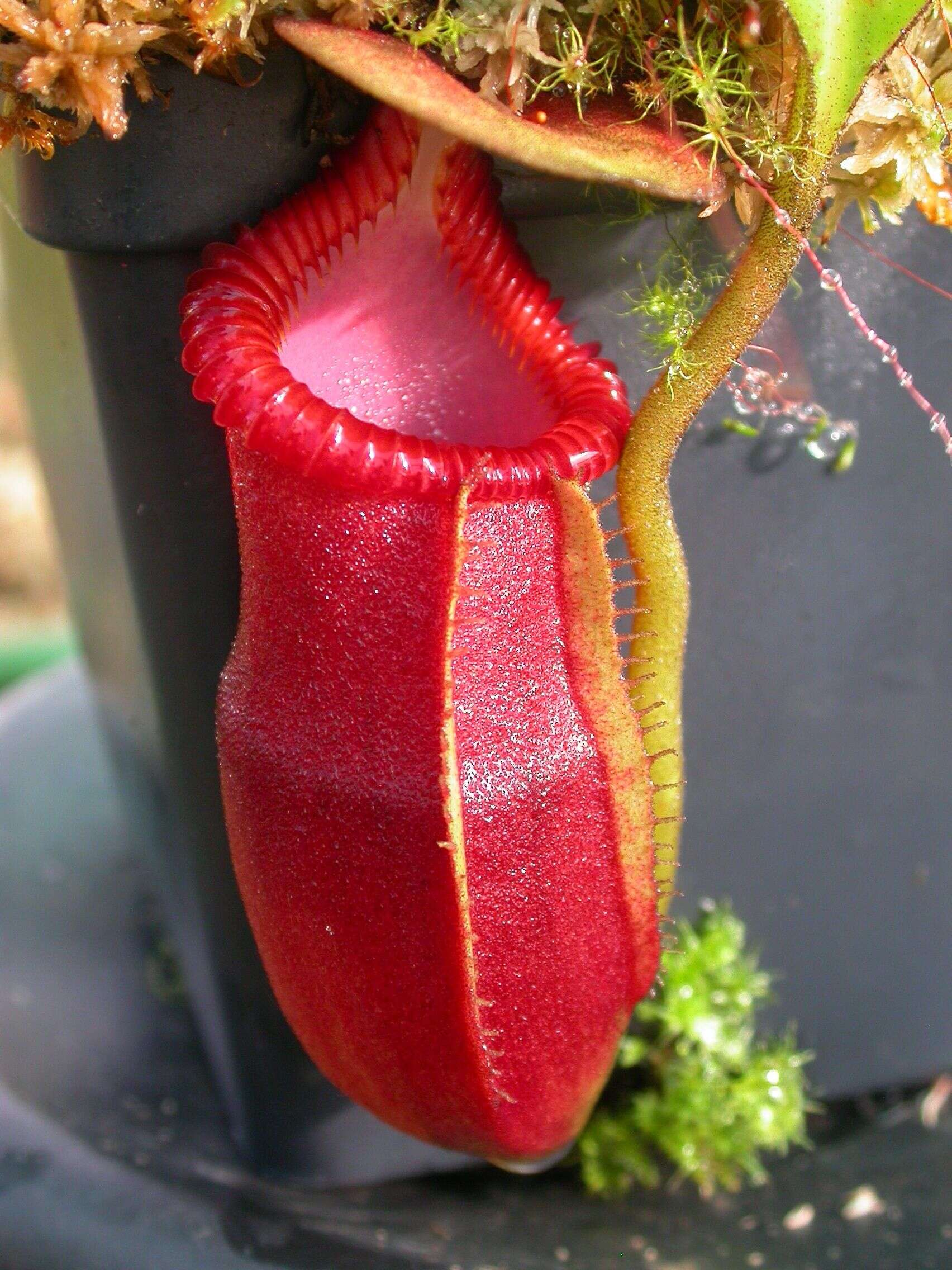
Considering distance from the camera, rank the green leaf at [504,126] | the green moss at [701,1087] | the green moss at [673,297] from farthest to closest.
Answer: the green moss at [701,1087]
the green moss at [673,297]
the green leaf at [504,126]

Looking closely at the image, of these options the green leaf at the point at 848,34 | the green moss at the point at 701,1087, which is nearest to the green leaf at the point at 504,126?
the green leaf at the point at 848,34

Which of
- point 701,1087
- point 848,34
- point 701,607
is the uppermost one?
point 848,34

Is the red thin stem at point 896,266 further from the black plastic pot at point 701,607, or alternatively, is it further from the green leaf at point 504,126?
the green leaf at point 504,126

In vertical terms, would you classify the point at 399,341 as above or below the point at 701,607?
above

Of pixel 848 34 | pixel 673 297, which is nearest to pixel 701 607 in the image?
pixel 673 297

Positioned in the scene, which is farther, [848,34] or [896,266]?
[896,266]

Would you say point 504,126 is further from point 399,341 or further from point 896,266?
point 896,266

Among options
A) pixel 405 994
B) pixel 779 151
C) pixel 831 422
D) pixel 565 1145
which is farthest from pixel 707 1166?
pixel 779 151
